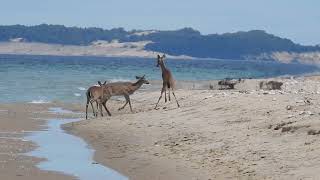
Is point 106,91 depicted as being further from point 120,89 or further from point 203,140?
point 203,140

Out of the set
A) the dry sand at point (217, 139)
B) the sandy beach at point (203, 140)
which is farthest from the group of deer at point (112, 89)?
the dry sand at point (217, 139)

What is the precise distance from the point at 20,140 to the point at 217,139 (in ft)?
18.2

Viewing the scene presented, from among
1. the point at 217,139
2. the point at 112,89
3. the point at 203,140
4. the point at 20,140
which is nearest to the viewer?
the point at 217,139

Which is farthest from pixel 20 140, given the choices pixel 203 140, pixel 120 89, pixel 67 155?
pixel 120 89

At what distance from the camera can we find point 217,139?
1575 cm

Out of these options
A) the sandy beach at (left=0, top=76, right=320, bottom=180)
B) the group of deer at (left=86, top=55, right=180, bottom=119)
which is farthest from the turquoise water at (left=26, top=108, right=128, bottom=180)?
the group of deer at (left=86, top=55, right=180, bottom=119)

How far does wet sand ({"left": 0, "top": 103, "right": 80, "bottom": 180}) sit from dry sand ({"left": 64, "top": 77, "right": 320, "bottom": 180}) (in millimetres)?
1492

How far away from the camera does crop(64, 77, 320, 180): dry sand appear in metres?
12.3

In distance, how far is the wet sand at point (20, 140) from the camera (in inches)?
503

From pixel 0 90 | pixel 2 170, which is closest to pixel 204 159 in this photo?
pixel 2 170

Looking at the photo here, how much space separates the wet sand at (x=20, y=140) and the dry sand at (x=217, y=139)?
1492mm

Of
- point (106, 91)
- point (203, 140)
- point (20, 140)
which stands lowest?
point (20, 140)

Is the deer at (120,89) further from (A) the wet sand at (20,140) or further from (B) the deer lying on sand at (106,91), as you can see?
(A) the wet sand at (20,140)

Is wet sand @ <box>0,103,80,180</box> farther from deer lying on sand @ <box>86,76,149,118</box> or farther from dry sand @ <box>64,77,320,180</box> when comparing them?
deer lying on sand @ <box>86,76,149,118</box>
